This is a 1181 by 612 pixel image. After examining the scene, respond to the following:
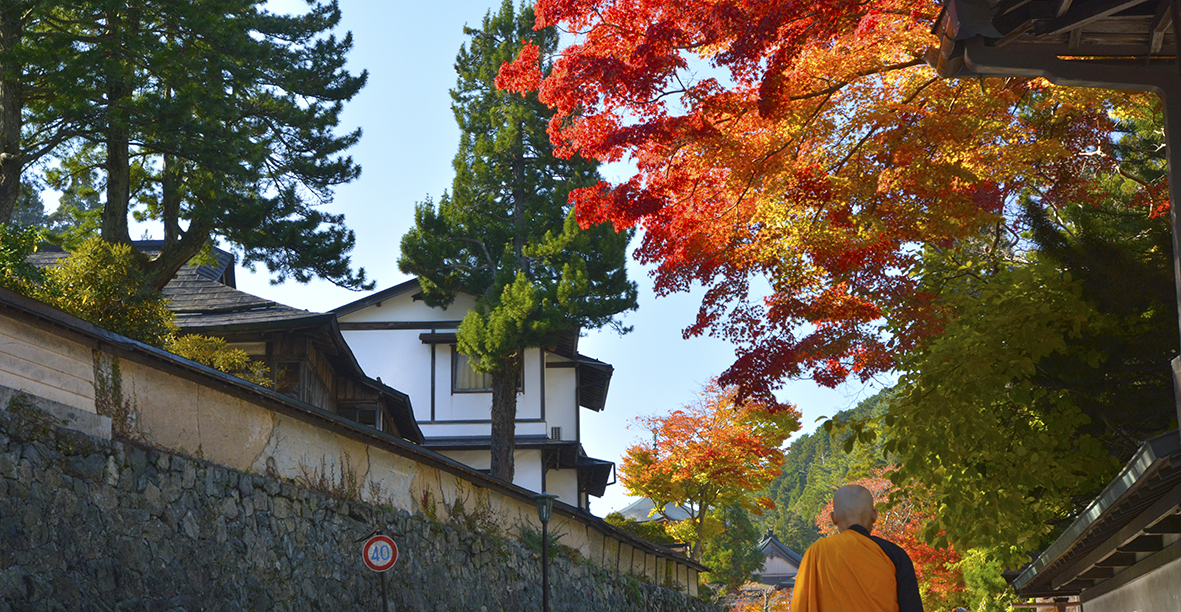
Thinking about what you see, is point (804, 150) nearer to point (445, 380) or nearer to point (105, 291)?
point (105, 291)

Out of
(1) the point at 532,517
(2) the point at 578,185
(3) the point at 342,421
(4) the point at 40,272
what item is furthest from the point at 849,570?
(2) the point at 578,185

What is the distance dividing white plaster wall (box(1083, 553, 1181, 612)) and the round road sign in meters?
7.67

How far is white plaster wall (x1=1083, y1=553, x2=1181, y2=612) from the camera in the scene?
294 inches

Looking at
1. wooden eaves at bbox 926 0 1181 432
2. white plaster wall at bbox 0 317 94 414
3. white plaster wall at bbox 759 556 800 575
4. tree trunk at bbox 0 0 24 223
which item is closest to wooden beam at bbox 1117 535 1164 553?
wooden eaves at bbox 926 0 1181 432

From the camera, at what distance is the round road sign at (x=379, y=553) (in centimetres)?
1130

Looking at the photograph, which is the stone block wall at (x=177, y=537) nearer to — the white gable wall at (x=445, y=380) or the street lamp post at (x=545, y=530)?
the street lamp post at (x=545, y=530)

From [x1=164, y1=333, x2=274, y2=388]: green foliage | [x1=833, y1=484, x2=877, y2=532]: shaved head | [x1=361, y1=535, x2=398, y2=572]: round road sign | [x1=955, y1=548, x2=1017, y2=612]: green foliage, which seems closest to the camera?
[x1=833, y1=484, x2=877, y2=532]: shaved head

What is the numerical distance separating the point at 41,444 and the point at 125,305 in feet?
18.0

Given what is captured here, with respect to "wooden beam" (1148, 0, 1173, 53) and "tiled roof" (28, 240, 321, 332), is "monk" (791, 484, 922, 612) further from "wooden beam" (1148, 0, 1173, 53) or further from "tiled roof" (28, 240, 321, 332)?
"tiled roof" (28, 240, 321, 332)

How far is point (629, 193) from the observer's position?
1177 cm

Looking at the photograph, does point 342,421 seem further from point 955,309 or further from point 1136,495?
point 1136,495

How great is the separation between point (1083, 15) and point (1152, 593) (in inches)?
201

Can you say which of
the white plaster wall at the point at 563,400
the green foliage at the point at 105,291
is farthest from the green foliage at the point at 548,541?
the white plaster wall at the point at 563,400

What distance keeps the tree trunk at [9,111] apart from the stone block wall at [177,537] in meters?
7.14
